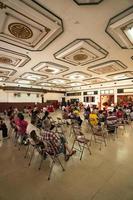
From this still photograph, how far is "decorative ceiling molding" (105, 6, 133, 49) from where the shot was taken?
3527 mm

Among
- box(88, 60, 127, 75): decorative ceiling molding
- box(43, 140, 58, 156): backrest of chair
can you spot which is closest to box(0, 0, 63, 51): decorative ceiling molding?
box(43, 140, 58, 156): backrest of chair

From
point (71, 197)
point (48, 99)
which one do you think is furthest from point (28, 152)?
point (48, 99)

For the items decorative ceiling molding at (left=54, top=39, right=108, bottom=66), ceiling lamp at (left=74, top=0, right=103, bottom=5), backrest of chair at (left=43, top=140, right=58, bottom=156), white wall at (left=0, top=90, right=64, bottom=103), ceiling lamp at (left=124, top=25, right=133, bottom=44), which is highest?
decorative ceiling molding at (left=54, top=39, right=108, bottom=66)

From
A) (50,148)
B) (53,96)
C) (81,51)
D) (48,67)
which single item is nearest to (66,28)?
(81,51)

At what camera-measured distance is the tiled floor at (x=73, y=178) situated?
7.87ft

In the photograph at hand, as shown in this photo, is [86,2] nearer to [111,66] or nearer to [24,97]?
[111,66]

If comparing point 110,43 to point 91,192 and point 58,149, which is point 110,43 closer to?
point 58,149

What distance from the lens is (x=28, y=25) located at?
4.06 meters

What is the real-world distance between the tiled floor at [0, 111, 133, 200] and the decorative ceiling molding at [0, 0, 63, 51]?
13.2 ft

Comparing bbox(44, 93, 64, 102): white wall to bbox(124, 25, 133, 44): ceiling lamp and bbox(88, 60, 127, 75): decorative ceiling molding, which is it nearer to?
bbox(88, 60, 127, 75): decorative ceiling molding

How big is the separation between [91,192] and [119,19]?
4296 millimetres

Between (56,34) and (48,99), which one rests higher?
(56,34)

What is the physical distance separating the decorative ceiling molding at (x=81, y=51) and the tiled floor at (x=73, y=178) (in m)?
4.18

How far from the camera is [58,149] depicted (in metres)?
3.24
